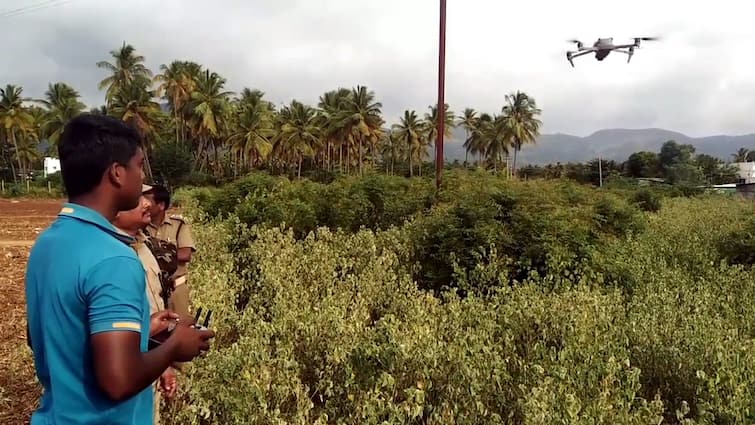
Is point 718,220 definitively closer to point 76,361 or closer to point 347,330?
point 347,330

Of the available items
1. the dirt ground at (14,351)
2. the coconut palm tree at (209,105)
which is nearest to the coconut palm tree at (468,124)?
the coconut palm tree at (209,105)

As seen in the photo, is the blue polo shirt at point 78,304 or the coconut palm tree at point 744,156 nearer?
the blue polo shirt at point 78,304

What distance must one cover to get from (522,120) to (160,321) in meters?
49.3

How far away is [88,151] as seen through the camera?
1.54 m

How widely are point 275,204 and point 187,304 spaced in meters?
7.43

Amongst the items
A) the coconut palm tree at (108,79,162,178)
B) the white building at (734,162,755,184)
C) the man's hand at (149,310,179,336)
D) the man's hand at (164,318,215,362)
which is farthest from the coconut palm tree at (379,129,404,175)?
the man's hand at (164,318,215,362)

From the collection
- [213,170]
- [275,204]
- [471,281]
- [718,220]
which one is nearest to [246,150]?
[213,170]

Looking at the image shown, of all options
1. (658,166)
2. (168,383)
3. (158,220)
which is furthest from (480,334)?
(658,166)

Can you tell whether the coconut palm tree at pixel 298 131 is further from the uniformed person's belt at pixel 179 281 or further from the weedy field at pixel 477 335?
the uniformed person's belt at pixel 179 281

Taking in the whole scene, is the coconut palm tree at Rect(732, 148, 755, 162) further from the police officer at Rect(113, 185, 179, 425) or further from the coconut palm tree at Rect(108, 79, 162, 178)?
the police officer at Rect(113, 185, 179, 425)

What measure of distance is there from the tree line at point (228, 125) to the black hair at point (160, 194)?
3446 centimetres

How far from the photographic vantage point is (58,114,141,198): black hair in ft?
5.07

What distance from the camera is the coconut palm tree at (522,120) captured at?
48594 mm

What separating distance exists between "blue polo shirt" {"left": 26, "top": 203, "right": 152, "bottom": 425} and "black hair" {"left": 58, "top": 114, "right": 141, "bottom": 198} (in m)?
0.07
